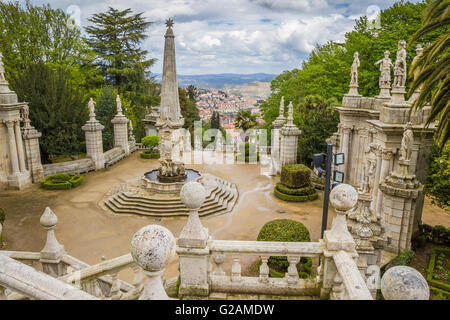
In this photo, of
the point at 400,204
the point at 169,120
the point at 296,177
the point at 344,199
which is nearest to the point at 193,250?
the point at 344,199

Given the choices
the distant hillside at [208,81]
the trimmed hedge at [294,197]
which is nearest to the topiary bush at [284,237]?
the trimmed hedge at [294,197]

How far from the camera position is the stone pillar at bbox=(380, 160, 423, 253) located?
39.7ft

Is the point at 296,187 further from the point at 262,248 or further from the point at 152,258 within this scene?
the point at 152,258

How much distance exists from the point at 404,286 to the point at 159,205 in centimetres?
1657

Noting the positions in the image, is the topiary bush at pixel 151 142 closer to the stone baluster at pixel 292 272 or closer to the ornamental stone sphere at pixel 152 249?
the stone baluster at pixel 292 272

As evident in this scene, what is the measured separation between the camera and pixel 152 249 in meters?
3.86

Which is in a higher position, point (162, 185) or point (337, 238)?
point (337, 238)

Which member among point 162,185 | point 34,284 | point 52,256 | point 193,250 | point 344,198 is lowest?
point 162,185

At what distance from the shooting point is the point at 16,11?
31.1 meters

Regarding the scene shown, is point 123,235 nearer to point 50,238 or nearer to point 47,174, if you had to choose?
point 50,238

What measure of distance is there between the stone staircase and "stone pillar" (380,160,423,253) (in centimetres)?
930

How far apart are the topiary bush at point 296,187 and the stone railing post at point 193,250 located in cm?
1554

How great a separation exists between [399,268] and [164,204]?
16.4 meters
